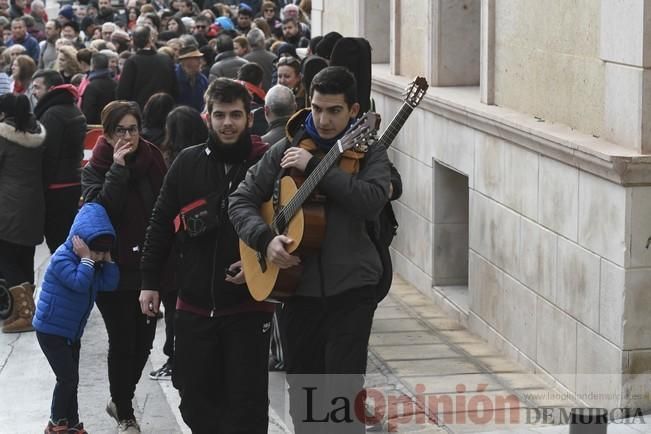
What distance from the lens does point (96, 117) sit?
14859 millimetres

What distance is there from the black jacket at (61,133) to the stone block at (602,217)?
4.77 m

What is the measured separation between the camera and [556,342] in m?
8.74

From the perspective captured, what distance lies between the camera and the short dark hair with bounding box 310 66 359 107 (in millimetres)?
6496

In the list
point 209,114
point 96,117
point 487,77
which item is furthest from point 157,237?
point 96,117

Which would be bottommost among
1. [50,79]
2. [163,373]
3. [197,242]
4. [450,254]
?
[163,373]

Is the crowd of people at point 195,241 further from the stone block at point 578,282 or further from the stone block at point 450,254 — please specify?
the stone block at point 450,254

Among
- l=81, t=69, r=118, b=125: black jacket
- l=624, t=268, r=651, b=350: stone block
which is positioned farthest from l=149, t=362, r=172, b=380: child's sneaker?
l=81, t=69, r=118, b=125: black jacket

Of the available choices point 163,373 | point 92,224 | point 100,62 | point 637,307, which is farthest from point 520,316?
point 100,62

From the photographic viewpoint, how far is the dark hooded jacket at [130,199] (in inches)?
314

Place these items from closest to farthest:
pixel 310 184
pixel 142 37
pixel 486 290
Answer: pixel 310 184 < pixel 486 290 < pixel 142 37

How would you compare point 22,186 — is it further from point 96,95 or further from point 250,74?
point 96,95

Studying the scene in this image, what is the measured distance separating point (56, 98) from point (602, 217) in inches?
204

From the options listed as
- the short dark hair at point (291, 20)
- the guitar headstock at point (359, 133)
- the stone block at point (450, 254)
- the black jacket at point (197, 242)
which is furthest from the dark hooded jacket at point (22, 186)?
the short dark hair at point (291, 20)

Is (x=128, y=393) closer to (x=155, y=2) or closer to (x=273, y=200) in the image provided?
(x=273, y=200)
